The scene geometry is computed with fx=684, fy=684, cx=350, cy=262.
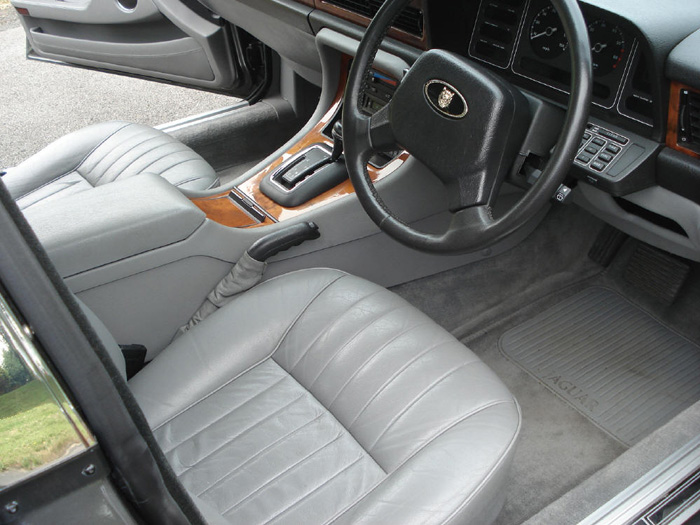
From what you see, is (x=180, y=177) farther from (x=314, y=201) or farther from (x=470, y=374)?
(x=470, y=374)

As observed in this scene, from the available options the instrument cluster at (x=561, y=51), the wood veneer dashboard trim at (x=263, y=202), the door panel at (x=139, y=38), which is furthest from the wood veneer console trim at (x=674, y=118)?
the door panel at (x=139, y=38)

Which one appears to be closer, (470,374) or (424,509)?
(424,509)

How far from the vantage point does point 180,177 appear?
69.7 inches

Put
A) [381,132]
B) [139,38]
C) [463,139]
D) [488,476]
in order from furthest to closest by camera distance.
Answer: [139,38]
[381,132]
[463,139]
[488,476]

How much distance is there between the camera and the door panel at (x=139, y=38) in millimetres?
2215

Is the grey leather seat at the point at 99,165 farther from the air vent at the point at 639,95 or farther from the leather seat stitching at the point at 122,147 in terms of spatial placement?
the air vent at the point at 639,95

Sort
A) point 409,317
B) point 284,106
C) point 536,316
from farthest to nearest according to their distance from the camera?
point 284,106
point 536,316
point 409,317

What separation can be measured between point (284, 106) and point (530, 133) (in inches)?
58.1

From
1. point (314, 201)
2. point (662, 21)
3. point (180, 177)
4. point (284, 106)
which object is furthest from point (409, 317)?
point (284, 106)

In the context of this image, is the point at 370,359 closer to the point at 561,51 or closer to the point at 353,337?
the point at 353,337

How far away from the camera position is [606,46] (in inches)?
47.9

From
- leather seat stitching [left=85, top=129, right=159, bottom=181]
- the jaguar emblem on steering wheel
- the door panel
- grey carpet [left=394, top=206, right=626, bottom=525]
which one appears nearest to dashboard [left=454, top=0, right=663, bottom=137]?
the jaguar emblem on steering wheel

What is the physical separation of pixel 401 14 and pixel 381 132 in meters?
0.34

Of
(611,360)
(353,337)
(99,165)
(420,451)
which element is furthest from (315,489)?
(99,165)
